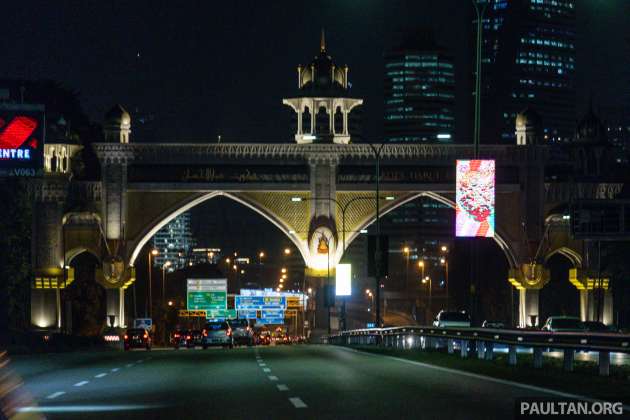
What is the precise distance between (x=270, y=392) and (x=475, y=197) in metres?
32.0

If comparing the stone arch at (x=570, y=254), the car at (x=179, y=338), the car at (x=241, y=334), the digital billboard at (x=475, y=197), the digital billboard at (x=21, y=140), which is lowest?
the car at (x=179, y=338)

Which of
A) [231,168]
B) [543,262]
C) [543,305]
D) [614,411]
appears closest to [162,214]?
[231,168]

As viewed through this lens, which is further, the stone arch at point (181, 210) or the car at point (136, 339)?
the stone arch at point (181, 210)

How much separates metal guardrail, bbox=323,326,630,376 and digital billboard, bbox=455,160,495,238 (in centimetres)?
474

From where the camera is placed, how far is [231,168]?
3413 inches

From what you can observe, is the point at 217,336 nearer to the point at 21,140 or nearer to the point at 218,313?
the point at 21,140

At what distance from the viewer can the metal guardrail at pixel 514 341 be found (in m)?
26.9

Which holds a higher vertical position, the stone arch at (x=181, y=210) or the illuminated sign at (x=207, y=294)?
the stone arch at (x=181, y=210)

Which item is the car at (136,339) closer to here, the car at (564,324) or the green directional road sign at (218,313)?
the car at (564,324)

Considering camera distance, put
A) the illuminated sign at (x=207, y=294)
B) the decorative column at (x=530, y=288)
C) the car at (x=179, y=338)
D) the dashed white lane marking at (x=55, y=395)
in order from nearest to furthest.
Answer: the dashed white lane marking at (x=55, y=395), the car at (x=179, y=338), the decorative column at (x=530, y=288), the illuminated sign at (x=207, y=294)

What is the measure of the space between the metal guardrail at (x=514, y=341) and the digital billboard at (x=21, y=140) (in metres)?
14.9

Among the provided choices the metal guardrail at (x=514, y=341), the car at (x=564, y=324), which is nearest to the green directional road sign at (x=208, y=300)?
the metal guardrail at (x=514, y=341)

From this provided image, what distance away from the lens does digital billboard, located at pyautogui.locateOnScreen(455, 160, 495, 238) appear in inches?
2096

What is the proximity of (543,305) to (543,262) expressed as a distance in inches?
1170
